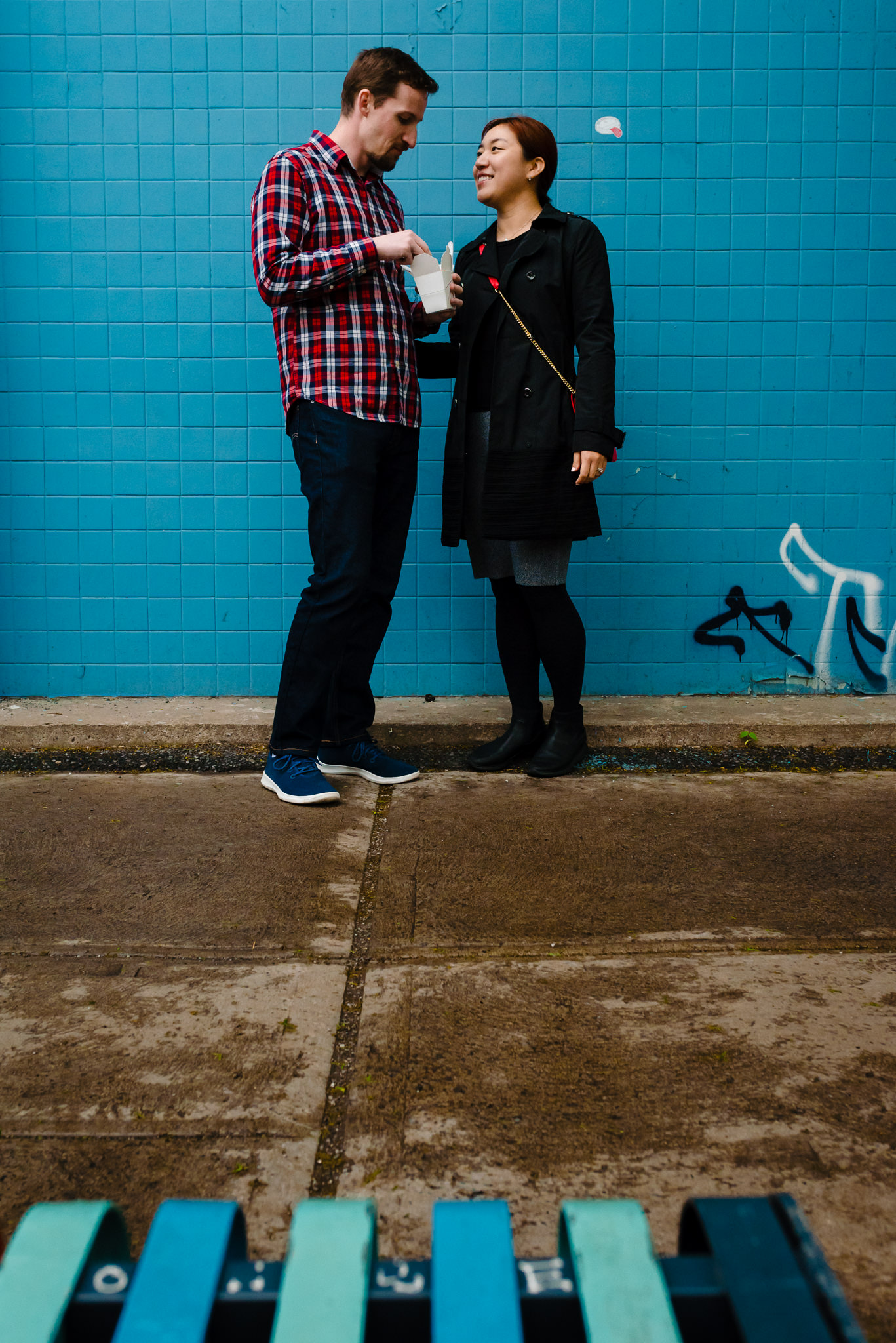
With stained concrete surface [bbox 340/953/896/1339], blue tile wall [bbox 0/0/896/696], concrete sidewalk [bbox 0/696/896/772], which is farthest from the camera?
blue tile wall [bbox 0/0/896/696]

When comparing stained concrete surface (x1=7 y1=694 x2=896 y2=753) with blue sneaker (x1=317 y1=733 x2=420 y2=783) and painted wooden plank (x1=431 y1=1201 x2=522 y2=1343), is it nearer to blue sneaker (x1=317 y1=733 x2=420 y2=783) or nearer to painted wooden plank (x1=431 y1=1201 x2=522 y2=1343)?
blue sneaker (x1=317 y1=733 x2=420 y2=783)

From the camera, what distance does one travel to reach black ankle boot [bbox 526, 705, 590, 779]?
312 cm

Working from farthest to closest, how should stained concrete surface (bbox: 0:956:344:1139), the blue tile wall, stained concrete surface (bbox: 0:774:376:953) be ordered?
the blue tile wall → stained concrete surface (bbox: 0:774:376:953) → stained concrete surface (bbox: 0:956:344:1139)

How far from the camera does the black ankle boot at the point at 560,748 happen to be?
312 centimetres

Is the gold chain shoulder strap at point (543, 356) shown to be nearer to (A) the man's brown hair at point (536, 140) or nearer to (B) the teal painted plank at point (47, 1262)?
(A) the man's brown hair at point (536, 140)

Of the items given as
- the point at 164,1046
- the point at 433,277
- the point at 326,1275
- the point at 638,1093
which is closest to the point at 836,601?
the point at 433,277

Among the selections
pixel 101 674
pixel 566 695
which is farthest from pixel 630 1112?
pixel 101 674

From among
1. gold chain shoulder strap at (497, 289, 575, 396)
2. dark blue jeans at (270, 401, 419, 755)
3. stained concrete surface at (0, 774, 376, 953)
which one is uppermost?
gold chain shoulder strap at (497, 289, 575, 396)

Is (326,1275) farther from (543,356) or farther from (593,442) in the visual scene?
(543,356)

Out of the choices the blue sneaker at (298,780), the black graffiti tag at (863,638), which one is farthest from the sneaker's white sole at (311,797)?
the black graffiti tag at (863,638)

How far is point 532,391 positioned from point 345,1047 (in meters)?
1.93

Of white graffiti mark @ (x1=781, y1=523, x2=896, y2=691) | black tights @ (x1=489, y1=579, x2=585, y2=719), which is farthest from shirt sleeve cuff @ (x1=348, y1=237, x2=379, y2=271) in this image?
white graffiti mark @ (x1=781, y1=523, x2=896, y2=691)

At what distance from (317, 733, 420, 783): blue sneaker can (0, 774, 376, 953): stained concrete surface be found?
0.07 m

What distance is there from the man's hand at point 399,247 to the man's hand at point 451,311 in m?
0.12
